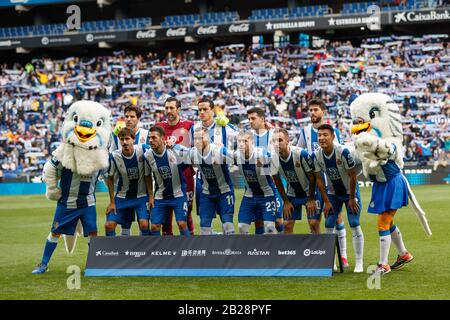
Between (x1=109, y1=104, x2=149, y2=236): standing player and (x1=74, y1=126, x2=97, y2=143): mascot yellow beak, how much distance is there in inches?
34.6

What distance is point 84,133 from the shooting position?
31.6ft

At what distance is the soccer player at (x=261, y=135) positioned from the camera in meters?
10.2

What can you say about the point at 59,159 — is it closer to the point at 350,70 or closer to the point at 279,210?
the point at 279,210

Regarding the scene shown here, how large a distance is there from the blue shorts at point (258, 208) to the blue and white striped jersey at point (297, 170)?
277 millimetres

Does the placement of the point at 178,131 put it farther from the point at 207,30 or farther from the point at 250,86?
the point at 207,30

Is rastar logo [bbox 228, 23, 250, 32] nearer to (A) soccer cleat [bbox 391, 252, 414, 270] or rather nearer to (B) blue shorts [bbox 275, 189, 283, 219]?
(B) blue shorts [bbox 275, 189, 283, 219]

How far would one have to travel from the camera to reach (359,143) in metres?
9.07

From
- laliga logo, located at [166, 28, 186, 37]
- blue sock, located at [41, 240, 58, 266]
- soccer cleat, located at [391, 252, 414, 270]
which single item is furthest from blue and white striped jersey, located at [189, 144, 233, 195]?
laliga logo, located at [166, 28, 186, 37]

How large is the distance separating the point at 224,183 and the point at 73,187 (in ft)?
6.39

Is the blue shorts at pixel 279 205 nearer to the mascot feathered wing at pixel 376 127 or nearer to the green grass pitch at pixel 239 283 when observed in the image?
the green grass pitch at pixel 239 283

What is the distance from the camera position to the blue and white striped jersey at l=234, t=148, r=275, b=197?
32.8 ft

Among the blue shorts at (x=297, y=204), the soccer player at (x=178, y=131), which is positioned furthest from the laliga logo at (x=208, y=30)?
the blue shorts at (x=297, y=204)

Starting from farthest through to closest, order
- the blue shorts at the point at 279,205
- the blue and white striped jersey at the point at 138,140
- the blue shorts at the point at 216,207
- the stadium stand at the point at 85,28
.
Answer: the stadium stand at the point at 85,28
the blue and white striped jersey at the point at 138,140
the blue shorts at the point at 279,205
the blue shorts at the point at 216,207
